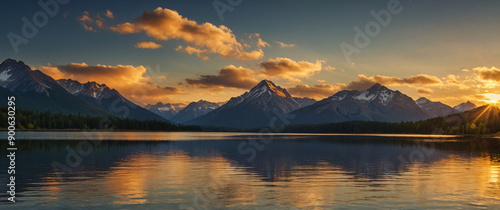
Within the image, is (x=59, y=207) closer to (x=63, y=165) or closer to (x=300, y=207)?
(x=300, y=207)

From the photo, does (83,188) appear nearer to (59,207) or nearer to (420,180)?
(59,207)

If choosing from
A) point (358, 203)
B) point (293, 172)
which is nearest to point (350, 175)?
point (293, 172)

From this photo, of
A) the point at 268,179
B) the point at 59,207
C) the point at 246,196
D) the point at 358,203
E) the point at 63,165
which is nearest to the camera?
the point at 59,207

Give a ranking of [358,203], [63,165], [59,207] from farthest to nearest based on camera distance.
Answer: [63,165], [358,203], [59,207]

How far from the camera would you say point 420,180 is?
42.0m

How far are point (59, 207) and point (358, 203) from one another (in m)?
22.6

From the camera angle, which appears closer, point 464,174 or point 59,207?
point 59,207

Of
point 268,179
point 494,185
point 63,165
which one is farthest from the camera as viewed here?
point 63,165

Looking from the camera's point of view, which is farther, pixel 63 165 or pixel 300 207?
pixel 63 165

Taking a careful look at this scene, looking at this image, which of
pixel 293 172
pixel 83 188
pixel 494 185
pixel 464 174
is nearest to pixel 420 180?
pixel 494 185

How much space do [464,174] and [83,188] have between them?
46.5 metres

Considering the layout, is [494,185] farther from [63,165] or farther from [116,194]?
[63,165]

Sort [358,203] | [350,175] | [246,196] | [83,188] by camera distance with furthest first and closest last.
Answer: [350,175]
[83,188]
[246,196]
[358,203]

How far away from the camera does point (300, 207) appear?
26.9 m
